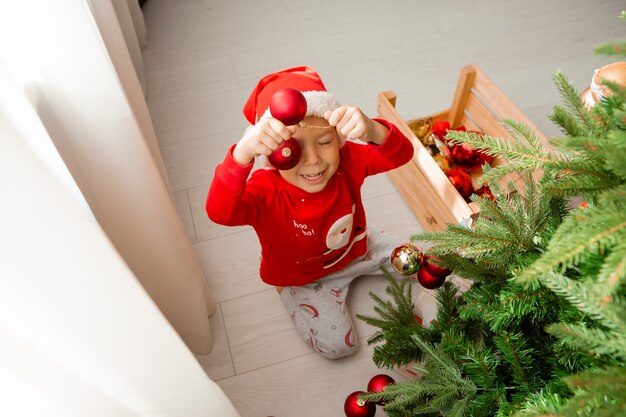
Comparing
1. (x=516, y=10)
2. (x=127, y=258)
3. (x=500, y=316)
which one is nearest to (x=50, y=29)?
(x=127, y=258)

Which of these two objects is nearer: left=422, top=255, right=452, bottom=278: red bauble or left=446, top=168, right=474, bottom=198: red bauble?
left=422, top=255, right=452, bottom=278: red bauble

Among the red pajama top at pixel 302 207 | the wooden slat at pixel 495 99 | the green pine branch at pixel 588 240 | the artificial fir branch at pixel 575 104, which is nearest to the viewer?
the green pine branch at pixel 588 240

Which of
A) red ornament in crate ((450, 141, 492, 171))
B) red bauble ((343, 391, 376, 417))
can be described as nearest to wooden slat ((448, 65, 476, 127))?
red ornament in crate ((450, 141, 492, 171))

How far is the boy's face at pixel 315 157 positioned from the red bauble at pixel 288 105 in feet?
0.56

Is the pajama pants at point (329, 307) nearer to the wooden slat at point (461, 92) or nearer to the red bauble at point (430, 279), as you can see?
the red bauble at point (430, 279)

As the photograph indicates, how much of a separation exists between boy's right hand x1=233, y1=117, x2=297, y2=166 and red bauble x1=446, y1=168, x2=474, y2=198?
73 centimetres

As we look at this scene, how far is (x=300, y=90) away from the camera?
3.10 feet

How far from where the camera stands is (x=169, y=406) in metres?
0.73

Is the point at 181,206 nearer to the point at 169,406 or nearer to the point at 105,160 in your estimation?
the point at 105,160

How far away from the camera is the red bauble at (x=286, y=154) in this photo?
869mm

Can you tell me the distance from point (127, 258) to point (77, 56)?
439 millimetres

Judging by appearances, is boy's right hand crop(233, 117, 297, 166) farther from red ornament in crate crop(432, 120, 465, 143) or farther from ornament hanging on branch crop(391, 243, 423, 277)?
red ornament in crate crop(432, 120, 465, 143)

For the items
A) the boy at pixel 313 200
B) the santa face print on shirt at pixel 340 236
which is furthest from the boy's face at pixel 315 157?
the santa face print on shirt at pixel 340 236

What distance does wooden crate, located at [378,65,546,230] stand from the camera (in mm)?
1364
